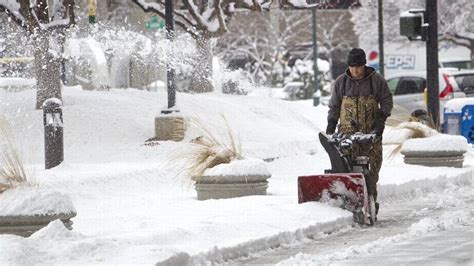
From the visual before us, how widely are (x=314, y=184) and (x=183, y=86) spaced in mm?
19266

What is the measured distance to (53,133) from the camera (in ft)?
59.8

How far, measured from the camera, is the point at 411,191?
15734mm

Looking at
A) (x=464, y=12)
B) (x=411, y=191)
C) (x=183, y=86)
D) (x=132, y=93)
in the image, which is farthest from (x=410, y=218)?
(x=464, y=12)

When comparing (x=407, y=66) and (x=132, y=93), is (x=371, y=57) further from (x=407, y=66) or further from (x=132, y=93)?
(x=132, y=93)

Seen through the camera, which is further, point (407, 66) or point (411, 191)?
point (407, 66)

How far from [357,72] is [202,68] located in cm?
1472

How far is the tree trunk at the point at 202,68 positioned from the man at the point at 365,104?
13.2 m

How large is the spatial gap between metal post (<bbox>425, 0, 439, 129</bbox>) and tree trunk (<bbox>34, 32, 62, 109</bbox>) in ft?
19.9

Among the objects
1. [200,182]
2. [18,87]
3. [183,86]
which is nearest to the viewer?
[200,182]

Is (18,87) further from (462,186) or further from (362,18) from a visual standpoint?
(362,18)

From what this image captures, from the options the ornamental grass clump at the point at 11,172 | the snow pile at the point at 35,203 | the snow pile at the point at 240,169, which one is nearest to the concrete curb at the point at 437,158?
the snow pile at the point at 240,169

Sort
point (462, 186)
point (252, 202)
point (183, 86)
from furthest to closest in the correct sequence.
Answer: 1. point (183, 86)
2. point (462, 186)
3. point (252, 202)

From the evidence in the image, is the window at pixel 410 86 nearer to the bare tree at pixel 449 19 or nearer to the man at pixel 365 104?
the man at pixel 365 104

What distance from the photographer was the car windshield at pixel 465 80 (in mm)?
27172
